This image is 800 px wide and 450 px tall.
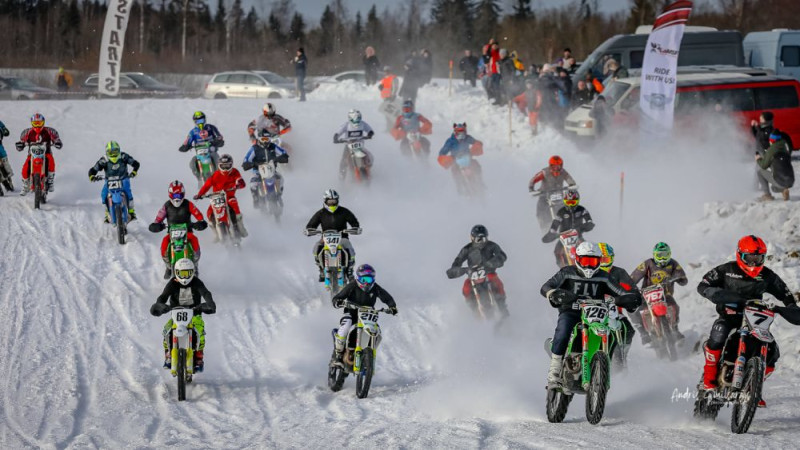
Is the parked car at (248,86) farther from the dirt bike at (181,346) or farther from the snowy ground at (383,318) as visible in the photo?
the dirt bike at (181,346)

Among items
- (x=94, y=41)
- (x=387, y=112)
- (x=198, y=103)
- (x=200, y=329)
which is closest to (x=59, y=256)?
(x=200, y=329)

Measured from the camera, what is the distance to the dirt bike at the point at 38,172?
65.8 feet

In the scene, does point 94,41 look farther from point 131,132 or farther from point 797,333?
point 797,333

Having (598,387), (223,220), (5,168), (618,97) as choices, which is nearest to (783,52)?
(618,97)

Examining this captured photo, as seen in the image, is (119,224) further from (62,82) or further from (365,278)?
(62,82)

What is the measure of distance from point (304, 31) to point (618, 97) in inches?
2562

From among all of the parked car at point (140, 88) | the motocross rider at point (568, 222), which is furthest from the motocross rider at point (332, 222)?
the parked car at point (140, 88)

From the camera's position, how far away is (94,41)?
6581 centimetres

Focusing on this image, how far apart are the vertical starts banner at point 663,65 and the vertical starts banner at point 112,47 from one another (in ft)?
47.6

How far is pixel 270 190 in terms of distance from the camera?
787 inches

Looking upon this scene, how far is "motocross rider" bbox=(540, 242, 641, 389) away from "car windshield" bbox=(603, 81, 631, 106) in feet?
50.0

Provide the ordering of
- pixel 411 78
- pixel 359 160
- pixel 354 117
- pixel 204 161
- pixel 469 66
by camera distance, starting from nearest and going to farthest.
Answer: pixel 204 161 → pixel 359 160 → pixel 354 117 → pixel 411 78 → pixel 469 66

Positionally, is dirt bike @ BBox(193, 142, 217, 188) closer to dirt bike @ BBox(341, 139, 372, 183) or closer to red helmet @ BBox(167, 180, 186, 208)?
dirt bike @ BBox(341, 139, 372, 183)

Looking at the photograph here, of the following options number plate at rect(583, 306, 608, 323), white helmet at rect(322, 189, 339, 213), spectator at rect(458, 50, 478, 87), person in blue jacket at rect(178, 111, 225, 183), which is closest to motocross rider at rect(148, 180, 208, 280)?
white helmet at rect(322, 189, 339, 213)
